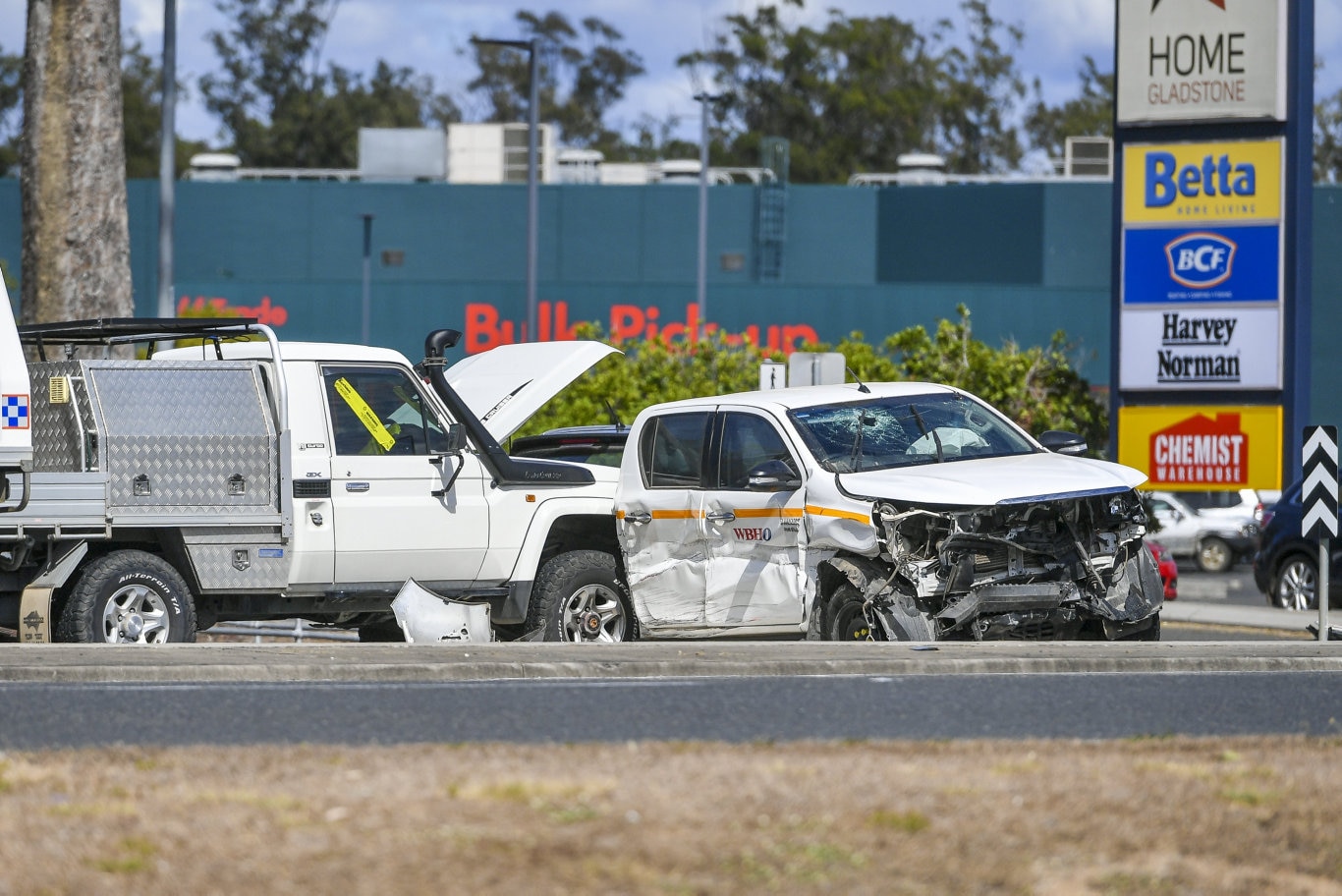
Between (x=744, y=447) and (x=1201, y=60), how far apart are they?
13.9m

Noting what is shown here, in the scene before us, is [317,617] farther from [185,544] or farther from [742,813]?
[742,813]

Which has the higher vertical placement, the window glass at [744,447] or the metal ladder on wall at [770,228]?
the metal ladder on wall at [770,228]

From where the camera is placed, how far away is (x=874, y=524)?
1168 cm

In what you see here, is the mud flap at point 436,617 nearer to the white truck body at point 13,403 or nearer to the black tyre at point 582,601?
the black tyre at point 582,601

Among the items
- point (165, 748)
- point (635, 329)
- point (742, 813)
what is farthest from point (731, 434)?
point (635, 329)

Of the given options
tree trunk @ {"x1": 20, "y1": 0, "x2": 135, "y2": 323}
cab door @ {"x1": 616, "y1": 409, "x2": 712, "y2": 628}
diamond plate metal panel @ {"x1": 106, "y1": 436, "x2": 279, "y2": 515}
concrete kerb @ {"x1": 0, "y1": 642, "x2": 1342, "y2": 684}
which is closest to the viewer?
concrete kerb @ {"x1": 0, "y1": 642, "x2": 1342, "y2": 684}

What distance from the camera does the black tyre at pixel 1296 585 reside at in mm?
22688

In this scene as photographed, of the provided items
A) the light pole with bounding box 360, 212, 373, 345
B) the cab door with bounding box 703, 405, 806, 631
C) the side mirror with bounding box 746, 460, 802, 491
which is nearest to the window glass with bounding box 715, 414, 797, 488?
the cab door with bounding box 703, 405, 806, 631

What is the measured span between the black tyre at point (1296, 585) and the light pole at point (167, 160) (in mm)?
13038

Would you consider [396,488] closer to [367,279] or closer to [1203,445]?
[1203,445]

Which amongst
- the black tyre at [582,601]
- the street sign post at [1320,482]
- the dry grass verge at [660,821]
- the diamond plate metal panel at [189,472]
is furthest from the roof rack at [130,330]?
the street sign post at [1320,482]

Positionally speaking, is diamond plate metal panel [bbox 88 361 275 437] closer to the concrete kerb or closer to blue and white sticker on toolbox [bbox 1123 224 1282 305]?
the concrete kerb

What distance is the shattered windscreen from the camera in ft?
41.3

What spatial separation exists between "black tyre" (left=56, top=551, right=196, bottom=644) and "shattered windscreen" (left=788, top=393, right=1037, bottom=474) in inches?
156
